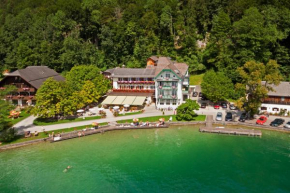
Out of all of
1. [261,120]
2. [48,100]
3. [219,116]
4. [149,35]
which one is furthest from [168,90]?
[149,35]

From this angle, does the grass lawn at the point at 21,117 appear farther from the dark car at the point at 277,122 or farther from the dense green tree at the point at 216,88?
the dark car at the point at 277,122

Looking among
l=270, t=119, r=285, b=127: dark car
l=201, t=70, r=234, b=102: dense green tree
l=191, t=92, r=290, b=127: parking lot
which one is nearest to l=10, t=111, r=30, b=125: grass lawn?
l=191, t=92, r=290, b=127: parking lot

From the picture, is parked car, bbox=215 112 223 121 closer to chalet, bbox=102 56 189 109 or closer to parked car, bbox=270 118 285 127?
parked car, bbox=270 118 285 127

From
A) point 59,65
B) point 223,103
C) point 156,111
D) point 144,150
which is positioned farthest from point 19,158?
point 59,65

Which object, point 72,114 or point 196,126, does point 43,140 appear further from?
point 196,126

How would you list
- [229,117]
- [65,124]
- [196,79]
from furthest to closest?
[196,79], [65,124], [229,117]

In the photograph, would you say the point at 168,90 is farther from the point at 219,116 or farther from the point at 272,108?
the point at 272,108
